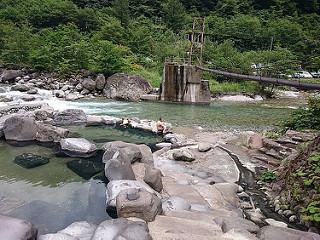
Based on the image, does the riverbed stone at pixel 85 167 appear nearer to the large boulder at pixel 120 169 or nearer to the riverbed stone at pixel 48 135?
the large boulder at pixel 120 169

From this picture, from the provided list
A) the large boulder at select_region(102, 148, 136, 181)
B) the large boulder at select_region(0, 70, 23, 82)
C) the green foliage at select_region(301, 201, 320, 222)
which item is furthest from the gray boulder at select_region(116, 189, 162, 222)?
the large boulder at select_region(0, 70, 23, 82)

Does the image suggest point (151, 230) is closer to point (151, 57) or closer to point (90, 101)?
point (90, 101)

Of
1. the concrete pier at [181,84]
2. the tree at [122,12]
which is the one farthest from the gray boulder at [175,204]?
the tree at [122,12]

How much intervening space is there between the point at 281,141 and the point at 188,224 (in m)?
4.76

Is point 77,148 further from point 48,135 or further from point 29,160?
point 48,135

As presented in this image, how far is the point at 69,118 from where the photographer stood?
10141mm

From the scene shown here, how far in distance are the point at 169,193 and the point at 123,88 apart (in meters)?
13.8

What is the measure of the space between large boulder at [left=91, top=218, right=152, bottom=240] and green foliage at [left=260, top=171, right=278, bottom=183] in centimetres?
342

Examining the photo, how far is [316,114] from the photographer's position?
26.0 feet

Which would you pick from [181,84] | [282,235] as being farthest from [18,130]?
[181,84]

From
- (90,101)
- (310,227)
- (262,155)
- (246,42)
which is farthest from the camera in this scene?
(246,42)

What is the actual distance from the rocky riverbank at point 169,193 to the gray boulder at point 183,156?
0.03m

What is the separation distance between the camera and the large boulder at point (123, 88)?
17531mm

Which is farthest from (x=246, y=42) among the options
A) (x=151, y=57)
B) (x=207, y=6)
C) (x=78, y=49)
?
(x=78, y=49)
